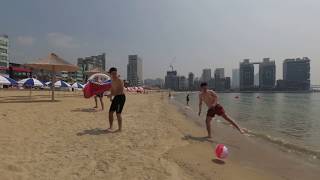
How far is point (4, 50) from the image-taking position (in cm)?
11494

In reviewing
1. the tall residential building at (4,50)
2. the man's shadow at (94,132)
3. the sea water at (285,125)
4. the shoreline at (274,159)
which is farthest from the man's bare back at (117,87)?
the tall residential building at (4,50)

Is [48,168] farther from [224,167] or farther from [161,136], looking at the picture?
[161,136]

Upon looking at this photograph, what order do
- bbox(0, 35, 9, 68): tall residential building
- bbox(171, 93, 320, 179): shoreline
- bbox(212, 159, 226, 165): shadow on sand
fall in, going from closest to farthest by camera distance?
bbox(212, 159, 226, 165): shadow on sand → bbox(171, 93, 320, 179): shoreline → bbox(0, 35, 9, 68): tall residential building


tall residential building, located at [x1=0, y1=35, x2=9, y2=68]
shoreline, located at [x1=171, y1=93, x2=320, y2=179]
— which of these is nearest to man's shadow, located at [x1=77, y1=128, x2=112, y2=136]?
shoreline, located at [x1=171, y1=93, x2=320, y2=179]

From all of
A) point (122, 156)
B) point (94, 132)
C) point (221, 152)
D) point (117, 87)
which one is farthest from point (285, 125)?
point (122, 156)

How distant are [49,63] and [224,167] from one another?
1640 cm

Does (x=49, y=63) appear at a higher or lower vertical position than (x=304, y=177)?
higher

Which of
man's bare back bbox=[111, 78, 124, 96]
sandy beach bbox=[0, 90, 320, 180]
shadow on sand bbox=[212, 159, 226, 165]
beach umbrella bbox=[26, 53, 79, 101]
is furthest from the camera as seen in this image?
beach umbrella bbox=[26, 53, 79, 101]

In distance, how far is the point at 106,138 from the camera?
27.4 feet

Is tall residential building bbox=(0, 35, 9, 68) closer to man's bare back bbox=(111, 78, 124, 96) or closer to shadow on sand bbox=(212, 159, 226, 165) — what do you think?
man's bare back bbox=(111, 78, 124, 96)

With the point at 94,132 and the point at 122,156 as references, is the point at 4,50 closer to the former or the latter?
the point at 94,132

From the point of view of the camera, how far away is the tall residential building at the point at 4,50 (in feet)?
369

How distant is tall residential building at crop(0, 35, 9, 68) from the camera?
369ft

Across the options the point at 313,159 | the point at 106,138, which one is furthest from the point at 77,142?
the point at 313,159
